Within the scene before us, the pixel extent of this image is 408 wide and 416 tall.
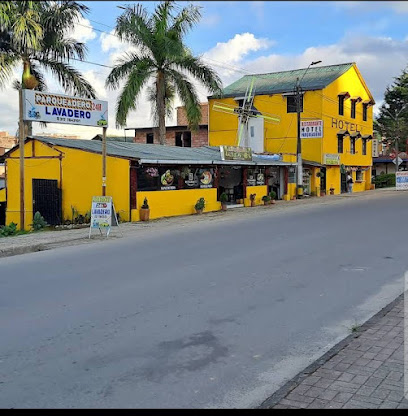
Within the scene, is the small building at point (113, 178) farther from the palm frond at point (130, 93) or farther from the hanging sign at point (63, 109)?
the palm frond at point (130, 93)

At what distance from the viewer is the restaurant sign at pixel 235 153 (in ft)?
83.8

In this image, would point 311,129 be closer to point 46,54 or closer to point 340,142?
point 340,142

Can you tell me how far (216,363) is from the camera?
488 cm

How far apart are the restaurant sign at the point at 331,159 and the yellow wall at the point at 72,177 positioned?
2257 cm

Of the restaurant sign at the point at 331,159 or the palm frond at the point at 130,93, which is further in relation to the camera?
the restaurant sign at the point at 331,159

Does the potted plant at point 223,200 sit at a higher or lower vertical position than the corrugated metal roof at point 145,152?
lower

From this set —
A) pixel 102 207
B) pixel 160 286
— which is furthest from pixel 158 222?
pixel 160 286

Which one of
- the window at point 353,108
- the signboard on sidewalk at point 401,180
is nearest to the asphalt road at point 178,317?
the signboard on sidewalk at point 401,180

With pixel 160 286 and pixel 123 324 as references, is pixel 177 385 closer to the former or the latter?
pixel 123 324

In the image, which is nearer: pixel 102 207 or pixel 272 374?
pixel 272 374

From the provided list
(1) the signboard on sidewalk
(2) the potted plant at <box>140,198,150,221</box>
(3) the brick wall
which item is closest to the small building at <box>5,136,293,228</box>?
(2) the potted plant at <box>140,198,150,221</box>

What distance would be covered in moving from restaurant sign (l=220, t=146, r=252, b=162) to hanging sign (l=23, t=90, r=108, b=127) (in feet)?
26.9

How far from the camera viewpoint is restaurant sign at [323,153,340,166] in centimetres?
3903

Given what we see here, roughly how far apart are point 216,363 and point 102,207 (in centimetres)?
1119
